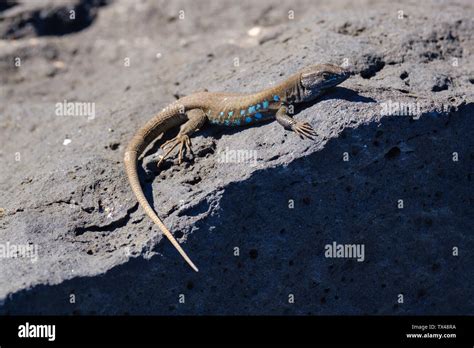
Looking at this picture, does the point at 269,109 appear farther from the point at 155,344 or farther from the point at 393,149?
the point at 155,344

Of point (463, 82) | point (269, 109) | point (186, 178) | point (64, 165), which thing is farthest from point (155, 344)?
point (463, 82)

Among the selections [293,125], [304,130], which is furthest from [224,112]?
[304,130]

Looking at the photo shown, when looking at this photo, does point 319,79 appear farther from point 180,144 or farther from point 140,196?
point 140,196

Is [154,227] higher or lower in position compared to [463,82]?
lower

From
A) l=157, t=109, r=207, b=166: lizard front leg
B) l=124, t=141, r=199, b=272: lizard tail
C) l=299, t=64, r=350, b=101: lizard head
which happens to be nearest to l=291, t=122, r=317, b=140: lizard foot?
l=299, t=64, r=350, b=101: lizard head

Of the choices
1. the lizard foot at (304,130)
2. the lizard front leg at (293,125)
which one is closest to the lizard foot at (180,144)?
the lizard front leg at (293,125)

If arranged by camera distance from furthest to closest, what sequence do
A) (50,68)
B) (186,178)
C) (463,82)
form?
(50,68) < (463,82) < (186,178)

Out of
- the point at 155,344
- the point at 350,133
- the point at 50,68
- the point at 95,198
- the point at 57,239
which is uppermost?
the point at 50,68

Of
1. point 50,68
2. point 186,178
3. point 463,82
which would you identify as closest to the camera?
point 186,178

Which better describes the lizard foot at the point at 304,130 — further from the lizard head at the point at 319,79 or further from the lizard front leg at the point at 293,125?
the lizard head at the point at 319,79
